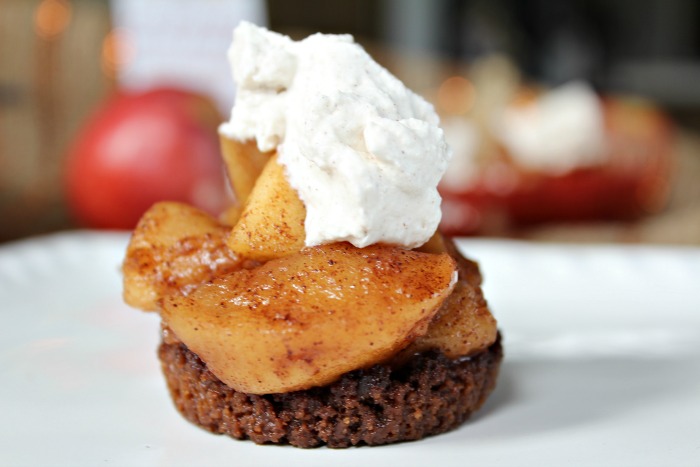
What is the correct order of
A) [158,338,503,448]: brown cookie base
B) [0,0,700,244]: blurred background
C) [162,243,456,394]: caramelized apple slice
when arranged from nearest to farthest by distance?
1. [162,243,456,394]: caramelized apple slice
2. [158,338,503,448]: brown cookie base
3. [0,0,700,244]: blurred background

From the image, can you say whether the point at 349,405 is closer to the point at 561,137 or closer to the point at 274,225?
the point at 274,225

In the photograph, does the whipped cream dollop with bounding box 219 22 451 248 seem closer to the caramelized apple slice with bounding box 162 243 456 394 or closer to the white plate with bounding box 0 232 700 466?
the caramelized apple slice with bounding box 162 243 456 394

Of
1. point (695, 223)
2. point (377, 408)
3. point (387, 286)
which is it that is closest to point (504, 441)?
point (377, 408)

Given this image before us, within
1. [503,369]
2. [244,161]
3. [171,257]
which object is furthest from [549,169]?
[171,257]

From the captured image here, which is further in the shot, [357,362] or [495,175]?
[495,175]

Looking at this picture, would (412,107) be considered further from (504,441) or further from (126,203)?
(126,203)

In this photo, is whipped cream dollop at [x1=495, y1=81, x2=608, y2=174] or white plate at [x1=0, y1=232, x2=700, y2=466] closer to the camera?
white plate at [x1=0, y1=232, x2=700, y2=466]

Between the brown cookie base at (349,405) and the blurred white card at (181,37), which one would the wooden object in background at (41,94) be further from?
the brown cookie base at (349,405)

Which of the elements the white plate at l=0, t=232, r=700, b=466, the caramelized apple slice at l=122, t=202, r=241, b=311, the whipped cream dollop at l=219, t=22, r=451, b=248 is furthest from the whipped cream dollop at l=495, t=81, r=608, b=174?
the caramelized apple slice at l=122, t=202, r=241, b=311
